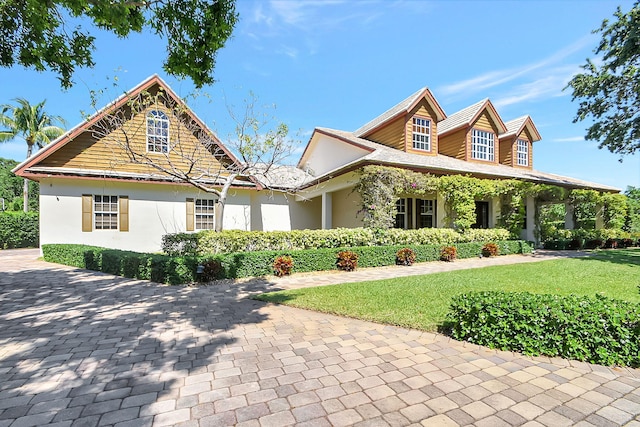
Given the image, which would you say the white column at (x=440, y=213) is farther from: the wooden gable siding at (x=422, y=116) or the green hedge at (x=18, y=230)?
the green hedge at (x=18, y=230)

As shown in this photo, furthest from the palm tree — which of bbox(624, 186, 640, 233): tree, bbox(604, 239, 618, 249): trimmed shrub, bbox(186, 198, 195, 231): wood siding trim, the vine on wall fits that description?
bbox(624, 186, 640, 233): tree

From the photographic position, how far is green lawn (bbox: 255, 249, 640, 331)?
5340 mm

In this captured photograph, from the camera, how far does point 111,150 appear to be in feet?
45.4

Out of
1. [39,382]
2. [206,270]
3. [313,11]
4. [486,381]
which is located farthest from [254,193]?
[486,381]

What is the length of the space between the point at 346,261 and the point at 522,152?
1707 cm

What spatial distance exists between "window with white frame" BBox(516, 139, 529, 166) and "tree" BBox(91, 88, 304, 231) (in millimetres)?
16144

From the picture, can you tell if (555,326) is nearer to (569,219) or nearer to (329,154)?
(329,154)

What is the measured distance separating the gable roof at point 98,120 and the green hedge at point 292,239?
559 cm

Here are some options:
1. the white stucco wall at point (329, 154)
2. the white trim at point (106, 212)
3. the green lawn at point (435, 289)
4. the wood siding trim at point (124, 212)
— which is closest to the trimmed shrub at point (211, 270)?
the green lawn at point (435, 289)

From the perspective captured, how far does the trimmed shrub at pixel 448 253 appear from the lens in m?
12.2

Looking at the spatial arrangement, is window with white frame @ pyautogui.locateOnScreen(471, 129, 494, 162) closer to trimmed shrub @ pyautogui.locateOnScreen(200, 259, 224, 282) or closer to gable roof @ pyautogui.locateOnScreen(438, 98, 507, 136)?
gable roof @ pyautogui.locateOnScreen(438, 98, 507, 136)

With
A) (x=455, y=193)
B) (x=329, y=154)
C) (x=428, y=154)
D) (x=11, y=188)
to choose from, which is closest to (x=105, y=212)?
(x=329, y=154)

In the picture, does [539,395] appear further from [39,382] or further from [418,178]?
[418,178]

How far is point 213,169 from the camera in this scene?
15.6 m
